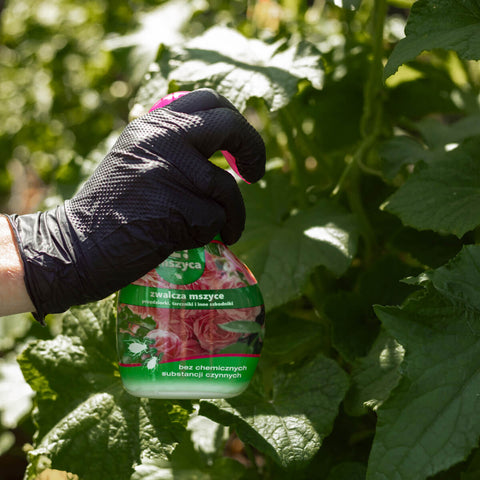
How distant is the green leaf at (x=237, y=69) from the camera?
4.21 ft

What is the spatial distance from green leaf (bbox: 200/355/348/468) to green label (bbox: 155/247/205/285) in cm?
26

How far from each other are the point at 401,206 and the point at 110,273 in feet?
1.86

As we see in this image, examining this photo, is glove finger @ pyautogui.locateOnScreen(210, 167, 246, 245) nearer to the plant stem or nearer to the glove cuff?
the glove cuff

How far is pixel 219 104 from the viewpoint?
1020mm

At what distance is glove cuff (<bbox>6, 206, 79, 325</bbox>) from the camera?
0.96m

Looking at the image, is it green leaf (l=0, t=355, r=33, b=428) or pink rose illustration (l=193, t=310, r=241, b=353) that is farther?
green leaf (l=0, t=355, r=33, b=428)

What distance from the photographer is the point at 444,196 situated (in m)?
1.18

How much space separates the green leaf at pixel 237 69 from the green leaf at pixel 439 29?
0.27 meters

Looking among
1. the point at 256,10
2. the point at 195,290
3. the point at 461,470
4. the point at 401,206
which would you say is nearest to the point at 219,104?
the point at 195,290

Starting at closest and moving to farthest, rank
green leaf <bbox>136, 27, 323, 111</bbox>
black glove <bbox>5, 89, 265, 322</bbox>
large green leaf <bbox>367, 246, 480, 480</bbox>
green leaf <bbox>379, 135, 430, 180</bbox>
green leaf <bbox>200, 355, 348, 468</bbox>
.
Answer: large green leaf <bbox>367, 246, 480, 480</bbox> → black glove <bbox>5, 89, 265, 322</bbox> → green leaf <bbox>200, 355, 348, 468</bbox> → green leaf <bbox>136, 27, 323, 111</bbox> → green leaf <bbox>379, 135, 430, 180</bbox>

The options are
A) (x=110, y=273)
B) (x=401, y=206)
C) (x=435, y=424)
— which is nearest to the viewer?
(x=435, y=424)

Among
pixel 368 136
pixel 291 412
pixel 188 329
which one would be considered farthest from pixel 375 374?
pixel 368 136

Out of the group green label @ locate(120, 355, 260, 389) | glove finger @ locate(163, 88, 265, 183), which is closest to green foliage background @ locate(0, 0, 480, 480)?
green label @ locate(120, 355, 260, 389)

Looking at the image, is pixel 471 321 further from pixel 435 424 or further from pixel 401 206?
pixel 401 206
